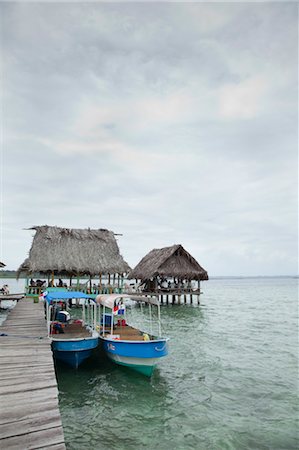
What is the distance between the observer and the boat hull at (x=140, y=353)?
10.3 metres

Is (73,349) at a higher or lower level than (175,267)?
lower

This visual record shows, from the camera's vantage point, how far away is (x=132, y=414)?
814 centimetres

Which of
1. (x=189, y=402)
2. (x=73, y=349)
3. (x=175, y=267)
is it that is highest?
(x=175, y=267)

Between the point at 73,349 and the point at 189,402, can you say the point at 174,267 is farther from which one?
the point at 189,402

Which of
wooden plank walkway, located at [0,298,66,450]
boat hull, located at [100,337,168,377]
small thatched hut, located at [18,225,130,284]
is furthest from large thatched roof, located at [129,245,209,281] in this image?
wooden plank walkway, located at [0,298,66,450]

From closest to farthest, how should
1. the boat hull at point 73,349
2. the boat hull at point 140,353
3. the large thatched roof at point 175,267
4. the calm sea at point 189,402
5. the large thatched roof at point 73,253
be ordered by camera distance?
1. the calm sea at point 189,402
2. the boat hull at point 140,353
3. the boat hull at point 73,349
4. the large thatched roof at point 73,253
5. the large thatched roof at point 175,267

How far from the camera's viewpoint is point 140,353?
34.1ft

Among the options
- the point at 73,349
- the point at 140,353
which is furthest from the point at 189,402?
the point at 73,349

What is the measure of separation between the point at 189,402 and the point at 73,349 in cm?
427

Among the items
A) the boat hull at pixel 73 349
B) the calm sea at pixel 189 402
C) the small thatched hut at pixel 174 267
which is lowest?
the calm sea at pixel 189 402

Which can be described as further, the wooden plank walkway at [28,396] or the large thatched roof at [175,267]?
the large thatched roof at [175,267]

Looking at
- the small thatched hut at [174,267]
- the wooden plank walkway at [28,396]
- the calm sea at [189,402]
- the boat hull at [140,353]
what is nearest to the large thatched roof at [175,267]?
the small thatched hut at [174,267]

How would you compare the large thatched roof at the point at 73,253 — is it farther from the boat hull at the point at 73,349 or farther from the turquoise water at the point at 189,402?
the boat hull at the point at 73,349

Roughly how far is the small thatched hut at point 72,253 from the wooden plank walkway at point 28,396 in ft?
58.3
